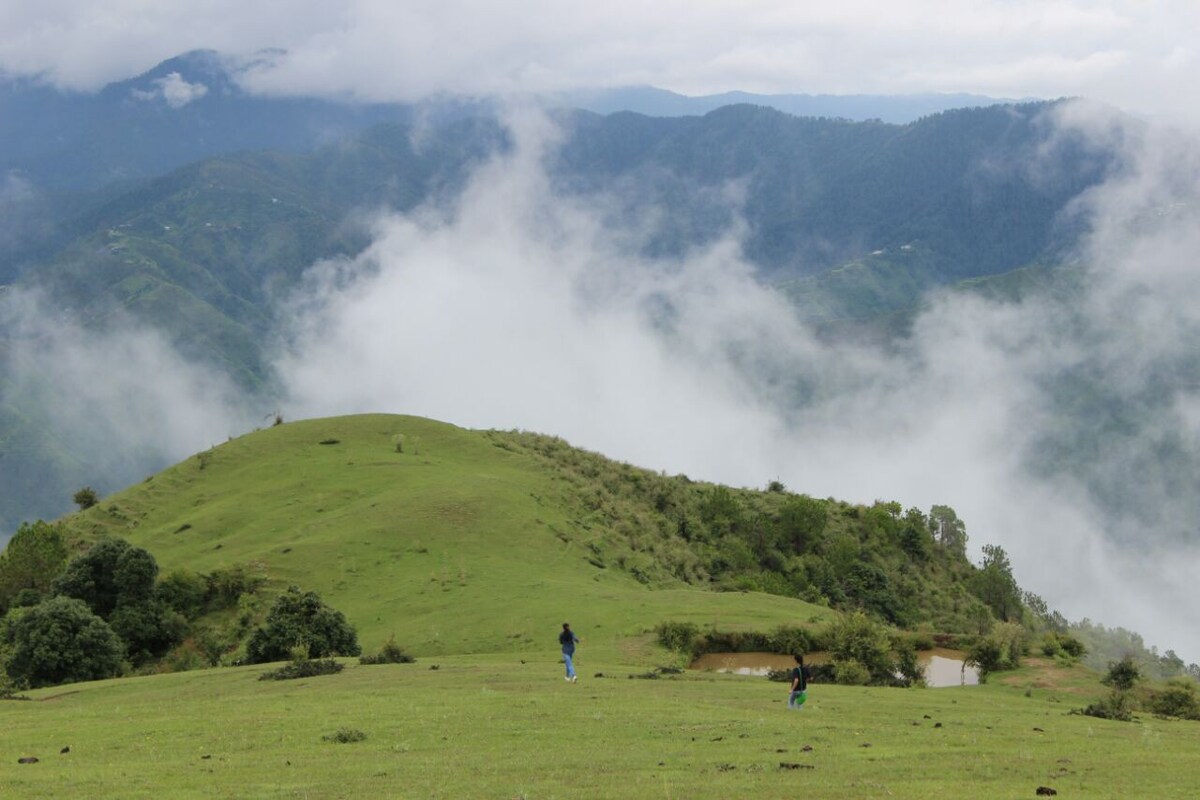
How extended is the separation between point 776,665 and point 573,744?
22691 millimetres

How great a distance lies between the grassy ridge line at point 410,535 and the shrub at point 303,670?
8.21 m

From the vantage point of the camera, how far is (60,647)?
45.1 meters

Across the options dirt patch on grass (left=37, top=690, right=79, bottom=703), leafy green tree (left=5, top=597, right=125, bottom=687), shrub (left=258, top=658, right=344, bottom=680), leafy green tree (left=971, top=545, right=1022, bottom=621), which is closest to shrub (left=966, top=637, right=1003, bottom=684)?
shrub (left=258, top=658, right=344, bottom=680)

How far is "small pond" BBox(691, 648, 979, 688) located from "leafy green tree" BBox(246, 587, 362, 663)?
630 inches

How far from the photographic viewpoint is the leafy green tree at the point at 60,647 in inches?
1756

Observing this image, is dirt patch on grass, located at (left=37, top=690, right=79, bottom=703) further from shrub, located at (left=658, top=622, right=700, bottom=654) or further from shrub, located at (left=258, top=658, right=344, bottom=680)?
shrub, located at (left=658, top=622, right=700, bottom=654)

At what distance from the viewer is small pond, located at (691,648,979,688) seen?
4303cm

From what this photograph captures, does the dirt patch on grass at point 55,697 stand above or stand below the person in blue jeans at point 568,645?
below

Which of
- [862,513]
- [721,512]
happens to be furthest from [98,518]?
[862,513]

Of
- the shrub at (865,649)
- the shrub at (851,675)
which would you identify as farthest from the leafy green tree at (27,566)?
the shrub at (851,675)

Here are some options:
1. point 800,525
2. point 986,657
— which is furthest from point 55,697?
point 800,525

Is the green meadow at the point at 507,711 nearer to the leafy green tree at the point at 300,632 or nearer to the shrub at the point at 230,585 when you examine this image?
the shrub at the point at 230,585

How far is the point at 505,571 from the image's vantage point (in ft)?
185

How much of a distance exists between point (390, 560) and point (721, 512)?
39916 mm
